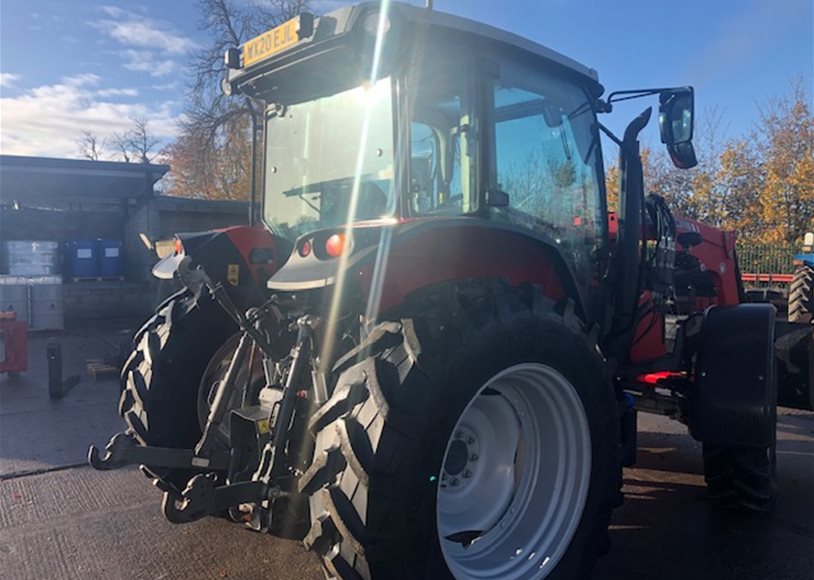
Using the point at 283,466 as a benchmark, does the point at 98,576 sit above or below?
below

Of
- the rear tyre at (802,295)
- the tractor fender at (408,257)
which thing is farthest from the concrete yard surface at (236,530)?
the rear tyre at (802,295)

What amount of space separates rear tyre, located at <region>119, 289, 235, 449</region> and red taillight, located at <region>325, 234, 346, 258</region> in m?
1.20

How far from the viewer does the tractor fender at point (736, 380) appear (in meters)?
3.55

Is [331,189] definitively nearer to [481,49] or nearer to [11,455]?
[481,49]

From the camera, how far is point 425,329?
2244 mm

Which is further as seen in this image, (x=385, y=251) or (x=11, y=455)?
(x=11, y=455)

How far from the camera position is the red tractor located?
7.22 ft

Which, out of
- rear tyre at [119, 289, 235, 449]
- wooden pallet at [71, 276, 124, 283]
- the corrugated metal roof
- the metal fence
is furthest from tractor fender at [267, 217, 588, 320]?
the metal fence

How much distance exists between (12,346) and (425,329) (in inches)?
277

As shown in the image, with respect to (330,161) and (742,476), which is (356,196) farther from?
(742,476)

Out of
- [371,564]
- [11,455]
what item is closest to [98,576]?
[371,564]

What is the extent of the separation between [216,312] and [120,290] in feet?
37.2

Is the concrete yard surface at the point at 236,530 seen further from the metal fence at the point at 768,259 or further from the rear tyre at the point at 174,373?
the metal fence at the point at 768,259

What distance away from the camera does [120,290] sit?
1357 centimetres
